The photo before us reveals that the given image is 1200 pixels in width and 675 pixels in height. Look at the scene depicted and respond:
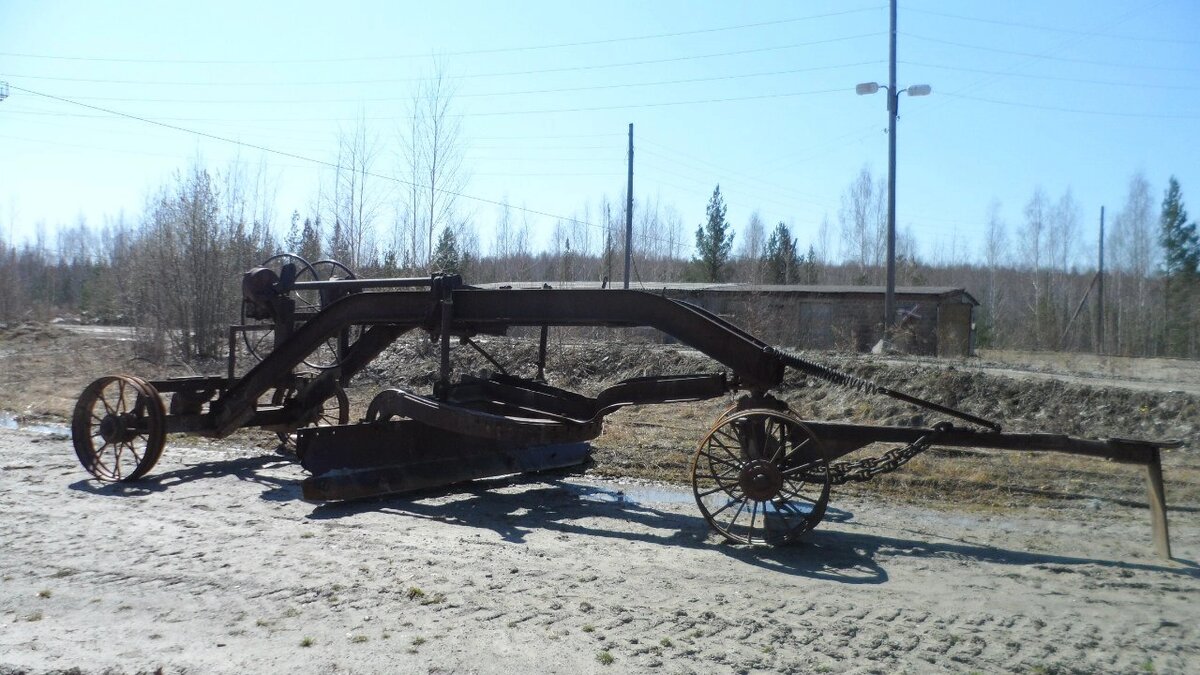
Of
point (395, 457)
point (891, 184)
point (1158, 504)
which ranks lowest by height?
point (395, 457)

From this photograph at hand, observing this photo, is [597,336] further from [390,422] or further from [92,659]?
[92,659]

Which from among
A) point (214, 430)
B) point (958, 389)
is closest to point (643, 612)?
point (214, 430)

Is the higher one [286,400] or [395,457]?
[286,400]

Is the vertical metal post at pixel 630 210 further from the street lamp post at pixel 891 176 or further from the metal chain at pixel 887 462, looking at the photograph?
the metal chain at pixel 887 462

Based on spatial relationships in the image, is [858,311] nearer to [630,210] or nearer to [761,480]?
[630,210]

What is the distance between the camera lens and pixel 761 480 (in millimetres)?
7391

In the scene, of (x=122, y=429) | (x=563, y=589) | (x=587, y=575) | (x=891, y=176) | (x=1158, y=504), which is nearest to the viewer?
(x=563, y=589)

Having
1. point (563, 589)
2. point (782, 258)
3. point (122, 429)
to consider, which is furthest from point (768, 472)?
point (782, 258)

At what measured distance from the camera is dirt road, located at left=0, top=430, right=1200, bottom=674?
5.03m

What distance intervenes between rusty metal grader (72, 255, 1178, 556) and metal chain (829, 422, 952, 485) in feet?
0.05

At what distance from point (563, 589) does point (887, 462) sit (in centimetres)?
301

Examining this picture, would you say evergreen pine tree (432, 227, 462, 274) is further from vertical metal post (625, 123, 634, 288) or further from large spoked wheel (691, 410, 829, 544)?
large spoked wheel (691, 410, 829, 544)

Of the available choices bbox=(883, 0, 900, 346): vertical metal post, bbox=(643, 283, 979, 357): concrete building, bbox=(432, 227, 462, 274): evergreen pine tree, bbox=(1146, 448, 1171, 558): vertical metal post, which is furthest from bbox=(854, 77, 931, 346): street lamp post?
bbox=(1146, 448, 1171, 558): vertical metal post

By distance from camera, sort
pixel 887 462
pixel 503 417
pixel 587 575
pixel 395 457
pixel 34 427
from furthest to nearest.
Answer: pixel 34 427
pixel 395 457
pixel 503 417
pixel 887 462
pixel 587 575
